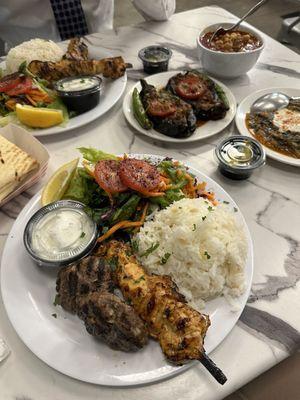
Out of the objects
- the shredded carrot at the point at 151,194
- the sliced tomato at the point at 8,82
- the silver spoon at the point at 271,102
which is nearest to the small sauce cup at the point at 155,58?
the silver spoon at the point at 271,102

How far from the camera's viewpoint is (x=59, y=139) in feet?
7.69

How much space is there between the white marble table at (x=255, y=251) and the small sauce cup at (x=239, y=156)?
86mm

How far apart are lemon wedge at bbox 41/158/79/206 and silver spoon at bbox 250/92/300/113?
1276 mm

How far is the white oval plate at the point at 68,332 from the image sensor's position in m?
1.25

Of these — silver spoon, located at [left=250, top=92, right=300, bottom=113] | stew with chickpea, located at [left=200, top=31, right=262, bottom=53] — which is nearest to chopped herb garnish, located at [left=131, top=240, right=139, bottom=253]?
silver spoon, located at [left=250, top=92, right=300, bottom=113]

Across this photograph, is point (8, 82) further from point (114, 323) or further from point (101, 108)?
point (114, 323)

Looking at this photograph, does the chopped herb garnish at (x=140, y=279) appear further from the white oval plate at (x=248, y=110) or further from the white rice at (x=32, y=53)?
the white rice at (x=32, y=53)

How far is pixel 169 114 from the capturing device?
88.0 inches

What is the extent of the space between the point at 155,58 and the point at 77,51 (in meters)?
0.61

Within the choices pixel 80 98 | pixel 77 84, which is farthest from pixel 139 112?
pixel 77 84

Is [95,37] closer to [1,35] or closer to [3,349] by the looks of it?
[1,35]

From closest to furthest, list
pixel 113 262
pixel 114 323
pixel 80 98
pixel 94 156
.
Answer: pixel 114 323, pixel 113 262, pixel 94 156, pixel 80 98

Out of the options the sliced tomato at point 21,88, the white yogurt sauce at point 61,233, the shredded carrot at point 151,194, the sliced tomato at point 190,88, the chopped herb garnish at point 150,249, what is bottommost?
the chopped herb garnish at point 150,249

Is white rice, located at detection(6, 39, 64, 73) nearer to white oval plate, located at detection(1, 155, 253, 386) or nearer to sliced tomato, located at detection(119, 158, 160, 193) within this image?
sliced tomato, located at detection(119, 158, 160, 193)
